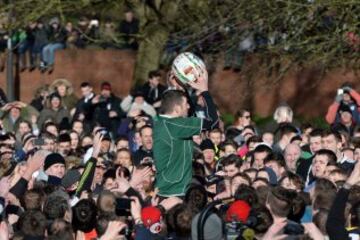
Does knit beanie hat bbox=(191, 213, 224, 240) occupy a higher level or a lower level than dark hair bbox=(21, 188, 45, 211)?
lower

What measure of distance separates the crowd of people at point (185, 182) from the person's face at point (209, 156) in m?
0.02

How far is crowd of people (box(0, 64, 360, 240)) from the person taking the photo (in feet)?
36.9

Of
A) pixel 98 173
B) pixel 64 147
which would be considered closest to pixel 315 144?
pixel 98 173

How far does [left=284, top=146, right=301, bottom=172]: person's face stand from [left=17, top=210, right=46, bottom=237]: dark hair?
583 cm

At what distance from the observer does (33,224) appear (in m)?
12.3

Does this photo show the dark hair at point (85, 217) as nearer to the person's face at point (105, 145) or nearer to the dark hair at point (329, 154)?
the dark hair at point (329, 154)

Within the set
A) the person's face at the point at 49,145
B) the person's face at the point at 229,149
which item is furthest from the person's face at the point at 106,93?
the person's face at the point at 229,149

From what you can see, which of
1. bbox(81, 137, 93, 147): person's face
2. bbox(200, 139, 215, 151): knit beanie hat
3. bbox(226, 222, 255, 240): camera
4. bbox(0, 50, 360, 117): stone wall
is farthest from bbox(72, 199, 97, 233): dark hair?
bbox(0, 50, 360, 117): stone wall

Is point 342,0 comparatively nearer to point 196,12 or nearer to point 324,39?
point 324,39

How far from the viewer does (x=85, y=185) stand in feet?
49.6

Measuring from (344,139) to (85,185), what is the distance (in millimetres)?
4948

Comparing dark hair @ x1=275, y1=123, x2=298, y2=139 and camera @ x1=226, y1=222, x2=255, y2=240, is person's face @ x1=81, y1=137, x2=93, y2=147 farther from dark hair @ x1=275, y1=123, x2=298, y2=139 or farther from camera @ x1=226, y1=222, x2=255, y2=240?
camera @ x1=226, y1=222, x2=255, y2=240

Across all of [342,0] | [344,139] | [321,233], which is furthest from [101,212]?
[342,0]

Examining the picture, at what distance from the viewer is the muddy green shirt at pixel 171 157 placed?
13734mm
